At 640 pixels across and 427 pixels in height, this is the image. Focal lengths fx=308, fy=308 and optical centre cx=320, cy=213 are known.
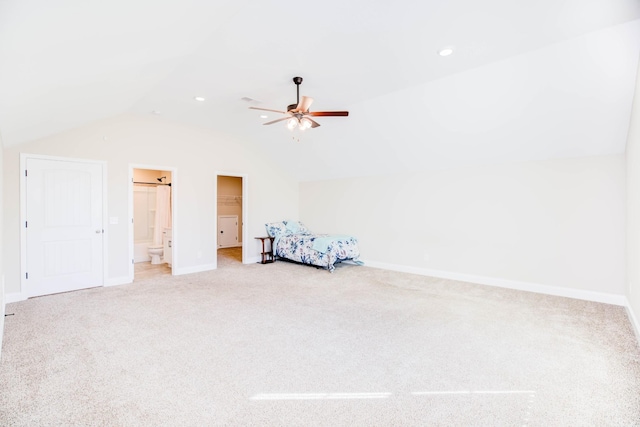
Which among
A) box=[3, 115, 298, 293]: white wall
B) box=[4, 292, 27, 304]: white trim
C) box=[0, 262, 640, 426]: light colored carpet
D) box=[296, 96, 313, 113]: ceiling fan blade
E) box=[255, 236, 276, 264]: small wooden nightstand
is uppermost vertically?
box=[296, 96, 313, 113]: ceiling fan blade

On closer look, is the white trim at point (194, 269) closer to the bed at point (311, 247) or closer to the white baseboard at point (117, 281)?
the white baseboard at point (117, 281)

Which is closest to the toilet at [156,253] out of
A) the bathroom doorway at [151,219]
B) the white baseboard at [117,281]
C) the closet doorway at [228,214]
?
the bathroom doorway at [151,219]

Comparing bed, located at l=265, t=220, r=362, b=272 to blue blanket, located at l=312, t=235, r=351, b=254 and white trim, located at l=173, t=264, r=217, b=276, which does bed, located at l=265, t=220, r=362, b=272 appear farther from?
white trim, located at l=173, t=264, r=217, b=276

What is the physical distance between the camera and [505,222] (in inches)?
193

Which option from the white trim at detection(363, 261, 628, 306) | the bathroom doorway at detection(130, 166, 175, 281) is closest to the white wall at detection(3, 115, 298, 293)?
the bathroom doorway at detection(130, 166, 175, 281)

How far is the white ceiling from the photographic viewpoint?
7.01 feet

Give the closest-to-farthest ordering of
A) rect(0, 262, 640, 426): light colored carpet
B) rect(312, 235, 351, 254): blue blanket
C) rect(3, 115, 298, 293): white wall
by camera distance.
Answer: rect(0, 262, 640, 426): light colored carpet < rect(3, 115, 298, 293): white wall < rect(312, 235, 351, 254): blue blanket

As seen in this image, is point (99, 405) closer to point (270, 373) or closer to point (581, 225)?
point (270, 373)

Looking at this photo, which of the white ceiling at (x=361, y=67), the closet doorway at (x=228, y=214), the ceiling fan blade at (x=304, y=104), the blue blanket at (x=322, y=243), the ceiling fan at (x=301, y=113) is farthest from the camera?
the closet doorway at (x=228, y=214)

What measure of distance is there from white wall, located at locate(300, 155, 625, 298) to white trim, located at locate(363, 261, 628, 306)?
0.12ft

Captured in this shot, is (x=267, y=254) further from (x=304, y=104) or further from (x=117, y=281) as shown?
(x=304, y=104)

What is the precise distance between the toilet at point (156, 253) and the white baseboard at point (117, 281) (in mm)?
1800

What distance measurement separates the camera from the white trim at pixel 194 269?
580 centimetres

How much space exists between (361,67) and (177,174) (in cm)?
404
